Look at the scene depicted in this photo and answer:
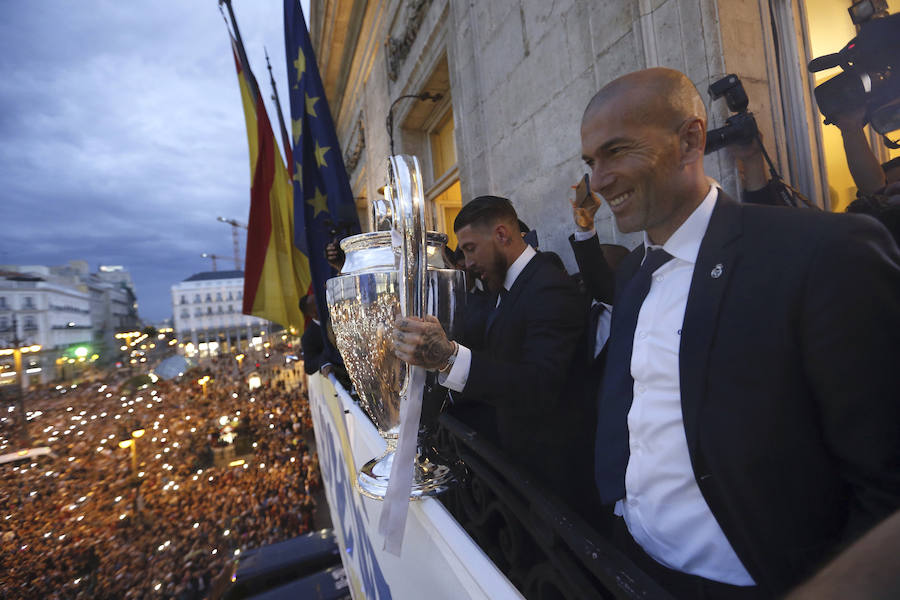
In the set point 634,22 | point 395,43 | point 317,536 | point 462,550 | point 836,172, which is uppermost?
point 395,43

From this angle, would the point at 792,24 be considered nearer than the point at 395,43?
Yes

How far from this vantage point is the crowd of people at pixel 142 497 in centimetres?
675

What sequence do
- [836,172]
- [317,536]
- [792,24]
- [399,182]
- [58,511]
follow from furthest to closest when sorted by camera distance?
[58,511], [317,536], [792,24], [836,172], [399,182]

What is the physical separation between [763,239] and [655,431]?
408 mm

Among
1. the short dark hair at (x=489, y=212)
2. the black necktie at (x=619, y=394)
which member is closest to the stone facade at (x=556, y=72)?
the short dark hair at (x=489, y=212)

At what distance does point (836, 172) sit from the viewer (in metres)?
1.67

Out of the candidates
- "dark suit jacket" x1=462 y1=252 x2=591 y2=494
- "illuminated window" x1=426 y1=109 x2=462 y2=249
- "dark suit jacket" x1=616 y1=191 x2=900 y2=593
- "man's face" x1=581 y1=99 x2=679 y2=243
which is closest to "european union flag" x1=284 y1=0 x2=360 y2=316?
"illuminated window" x1=426 y1=109 x2=462 y2=249

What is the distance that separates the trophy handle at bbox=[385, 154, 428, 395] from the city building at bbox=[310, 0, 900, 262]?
157cm

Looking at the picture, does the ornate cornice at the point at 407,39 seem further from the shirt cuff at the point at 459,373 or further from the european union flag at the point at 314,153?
the shirt cuff at the point at 459,373

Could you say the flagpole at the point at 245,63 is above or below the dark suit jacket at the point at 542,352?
above

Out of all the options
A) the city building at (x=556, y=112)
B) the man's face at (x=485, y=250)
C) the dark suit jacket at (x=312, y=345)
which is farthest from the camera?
the dark suit jacket at (x=312, y=345)

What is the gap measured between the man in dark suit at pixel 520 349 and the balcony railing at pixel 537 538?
0.17m

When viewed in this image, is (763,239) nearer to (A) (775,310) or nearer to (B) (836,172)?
(A) (775,310)

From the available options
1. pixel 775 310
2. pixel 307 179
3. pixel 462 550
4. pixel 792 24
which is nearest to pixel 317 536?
pixel 307 179
